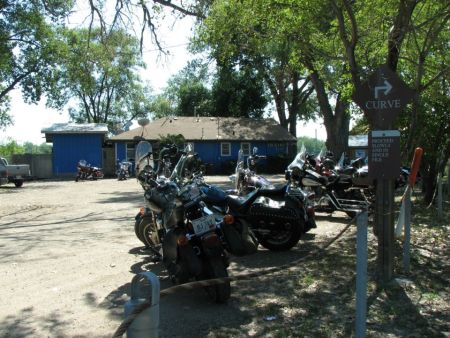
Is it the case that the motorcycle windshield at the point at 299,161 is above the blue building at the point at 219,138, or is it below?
below

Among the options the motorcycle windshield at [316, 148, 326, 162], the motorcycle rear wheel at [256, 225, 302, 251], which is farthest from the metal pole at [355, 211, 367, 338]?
the motorcycle windshield at [316, 148, 326, 162]

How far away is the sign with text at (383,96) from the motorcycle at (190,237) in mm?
2141

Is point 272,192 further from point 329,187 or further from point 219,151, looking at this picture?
point 219,151

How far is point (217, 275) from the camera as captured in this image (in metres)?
5.07

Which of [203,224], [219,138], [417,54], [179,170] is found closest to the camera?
[203,224]

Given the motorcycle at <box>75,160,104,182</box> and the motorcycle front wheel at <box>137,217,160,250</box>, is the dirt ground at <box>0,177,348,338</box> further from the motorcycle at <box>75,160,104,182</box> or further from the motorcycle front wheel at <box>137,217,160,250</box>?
the motorcycle at <box>75,160,104,182</box>

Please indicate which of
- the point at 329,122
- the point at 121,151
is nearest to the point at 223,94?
the point at 121,151

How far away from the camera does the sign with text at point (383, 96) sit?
5578 mm

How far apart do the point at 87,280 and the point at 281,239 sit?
295 cm

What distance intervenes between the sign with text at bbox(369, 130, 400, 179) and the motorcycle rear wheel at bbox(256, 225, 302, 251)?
211cm

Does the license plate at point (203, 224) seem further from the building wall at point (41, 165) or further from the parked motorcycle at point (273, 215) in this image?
the building wall at point (41, 165)

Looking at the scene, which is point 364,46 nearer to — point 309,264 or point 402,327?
point 309,264

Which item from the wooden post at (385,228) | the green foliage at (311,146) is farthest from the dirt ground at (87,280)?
the green foliage at (311,146)

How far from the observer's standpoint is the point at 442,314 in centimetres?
483
